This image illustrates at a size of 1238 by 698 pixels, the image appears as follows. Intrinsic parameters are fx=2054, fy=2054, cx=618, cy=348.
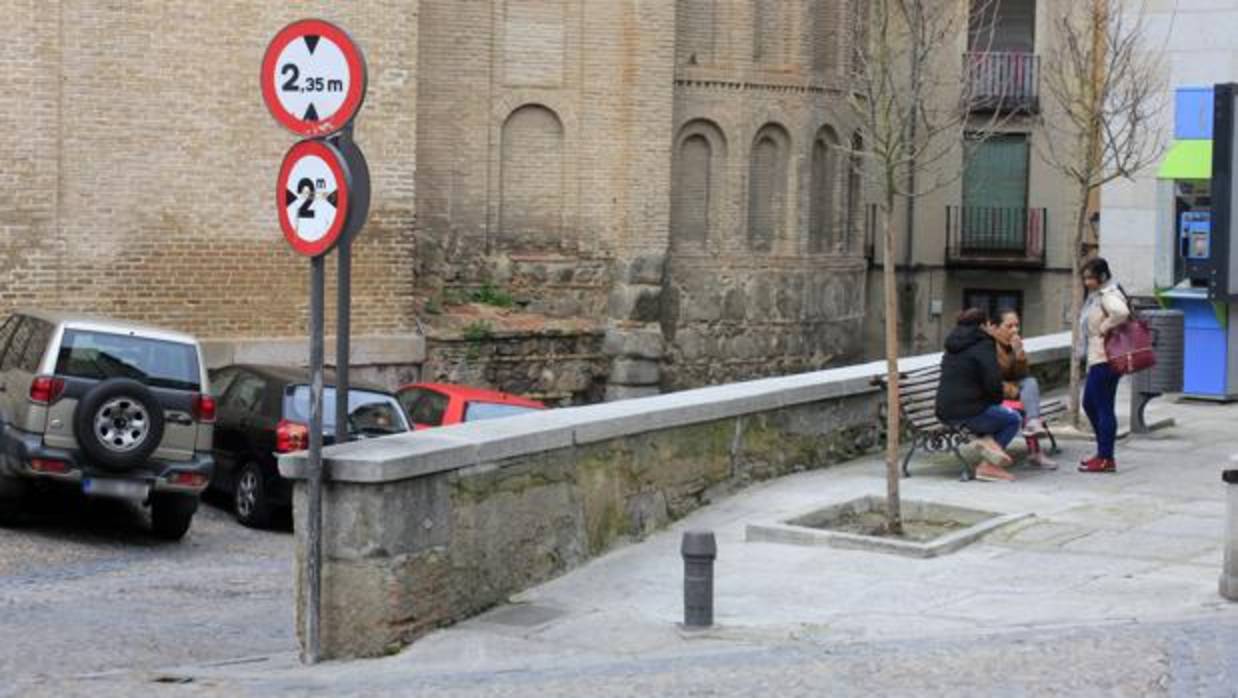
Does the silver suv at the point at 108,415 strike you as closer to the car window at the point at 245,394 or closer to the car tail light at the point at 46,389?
the car tail light at the point at 46,389

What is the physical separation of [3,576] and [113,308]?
11.2 meters

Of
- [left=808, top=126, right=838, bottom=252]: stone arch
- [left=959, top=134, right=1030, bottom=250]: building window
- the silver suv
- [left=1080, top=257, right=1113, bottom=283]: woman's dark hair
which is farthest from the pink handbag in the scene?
[left=959, top=134, right=1030, bottom=250]: building window

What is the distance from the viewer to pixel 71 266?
24.8m

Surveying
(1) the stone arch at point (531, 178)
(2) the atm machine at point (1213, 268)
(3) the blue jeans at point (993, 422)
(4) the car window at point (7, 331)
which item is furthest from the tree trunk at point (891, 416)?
(1) the stone arch at point (531, 178)

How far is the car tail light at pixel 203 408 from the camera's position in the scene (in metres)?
16.5

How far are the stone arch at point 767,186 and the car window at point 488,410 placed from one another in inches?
643

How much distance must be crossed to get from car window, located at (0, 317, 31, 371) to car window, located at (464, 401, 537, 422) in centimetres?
401

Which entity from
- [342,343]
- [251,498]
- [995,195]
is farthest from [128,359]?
[995,195]

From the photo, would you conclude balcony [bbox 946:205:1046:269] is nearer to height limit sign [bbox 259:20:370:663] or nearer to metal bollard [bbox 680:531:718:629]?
metal bollard [bbox 680:531:718:629]

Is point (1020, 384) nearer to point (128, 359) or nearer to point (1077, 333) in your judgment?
point (1077, 333)

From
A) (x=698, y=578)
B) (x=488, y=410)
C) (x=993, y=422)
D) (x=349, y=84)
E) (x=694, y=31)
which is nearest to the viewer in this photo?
(x=349, y=84)

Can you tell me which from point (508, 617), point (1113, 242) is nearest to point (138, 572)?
point (508, 617)

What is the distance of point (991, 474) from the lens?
1473 centimetres

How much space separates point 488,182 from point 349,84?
21925 mm
